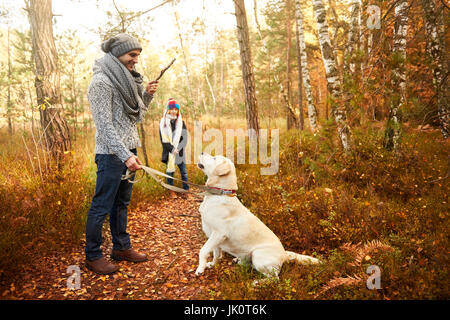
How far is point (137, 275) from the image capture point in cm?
325

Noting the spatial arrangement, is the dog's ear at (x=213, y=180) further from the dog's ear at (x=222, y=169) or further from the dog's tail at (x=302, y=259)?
the dog's tail at (x=302, y=259)

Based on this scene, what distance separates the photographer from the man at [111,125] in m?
2.83

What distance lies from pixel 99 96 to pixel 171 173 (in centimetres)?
372

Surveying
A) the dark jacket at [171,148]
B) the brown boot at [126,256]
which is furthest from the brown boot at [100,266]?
the dark jacket at [171,148]

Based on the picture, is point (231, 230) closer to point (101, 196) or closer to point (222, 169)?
point (222, 169)

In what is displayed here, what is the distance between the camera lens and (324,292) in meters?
2.66

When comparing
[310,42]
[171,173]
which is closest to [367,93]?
[171,173]

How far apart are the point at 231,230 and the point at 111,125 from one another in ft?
6.31

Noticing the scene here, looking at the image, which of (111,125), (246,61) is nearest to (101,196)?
(111,125)

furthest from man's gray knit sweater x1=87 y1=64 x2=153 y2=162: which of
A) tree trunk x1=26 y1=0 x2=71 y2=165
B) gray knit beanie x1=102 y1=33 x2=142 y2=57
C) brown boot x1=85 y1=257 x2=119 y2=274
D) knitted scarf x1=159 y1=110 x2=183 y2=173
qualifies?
knitted scarf x1=159 y1=110 x2=183 y2=173

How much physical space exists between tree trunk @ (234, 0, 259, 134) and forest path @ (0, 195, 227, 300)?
4.35m

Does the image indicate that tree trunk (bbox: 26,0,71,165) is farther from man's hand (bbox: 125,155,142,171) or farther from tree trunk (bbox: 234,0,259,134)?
tree trunk (bbox: 234,0,259,134)

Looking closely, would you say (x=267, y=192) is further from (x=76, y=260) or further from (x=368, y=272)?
(x=76, y=260)

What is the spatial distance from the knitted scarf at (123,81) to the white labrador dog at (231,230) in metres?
1.14
